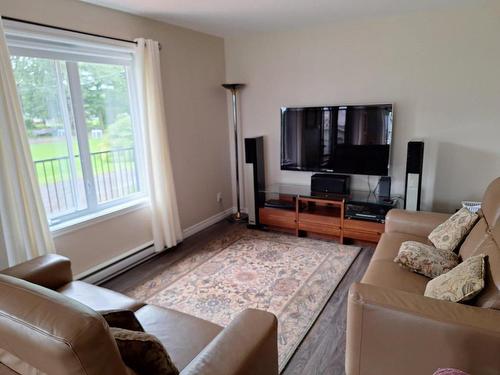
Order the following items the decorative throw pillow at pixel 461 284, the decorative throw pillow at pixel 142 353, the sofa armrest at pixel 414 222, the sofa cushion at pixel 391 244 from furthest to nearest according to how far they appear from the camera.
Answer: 1. the sofa armrest at pixel 414 222
2. the sofa cushion at pixel 391 244
3. the decorative throw pillow at pixel 461 284
4. the decorative throw pillow at pixel 142 353

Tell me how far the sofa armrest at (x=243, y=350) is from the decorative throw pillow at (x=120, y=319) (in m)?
0.26

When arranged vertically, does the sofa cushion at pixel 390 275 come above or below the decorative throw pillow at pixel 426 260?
below

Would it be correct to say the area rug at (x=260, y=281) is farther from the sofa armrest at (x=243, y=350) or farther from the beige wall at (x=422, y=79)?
the beige wall at (x=422, y=79)

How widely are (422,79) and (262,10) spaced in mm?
1793

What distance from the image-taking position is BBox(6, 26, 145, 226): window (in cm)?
258

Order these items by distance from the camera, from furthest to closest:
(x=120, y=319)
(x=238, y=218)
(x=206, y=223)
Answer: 1. (x=238, y=218)
2. (x=206, y=223)
3. (x=120, y=319)

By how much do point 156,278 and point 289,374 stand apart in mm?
1596

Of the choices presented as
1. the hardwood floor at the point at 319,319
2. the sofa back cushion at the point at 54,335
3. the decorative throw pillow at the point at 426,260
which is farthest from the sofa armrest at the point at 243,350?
the decorative throw pillow at the point at 426,260

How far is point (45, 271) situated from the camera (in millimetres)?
1915

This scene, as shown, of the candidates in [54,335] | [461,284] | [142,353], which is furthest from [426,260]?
[54,335]

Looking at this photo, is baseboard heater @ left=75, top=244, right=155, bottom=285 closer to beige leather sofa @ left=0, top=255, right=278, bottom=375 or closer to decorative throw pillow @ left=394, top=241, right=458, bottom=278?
beige leather sofa @ left=0, top=255, right=278, bottom=375

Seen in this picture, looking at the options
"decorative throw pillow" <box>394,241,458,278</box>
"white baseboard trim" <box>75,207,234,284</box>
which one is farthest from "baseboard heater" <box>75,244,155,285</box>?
"decorative throw pillow" <box>394,241,458,278</box>

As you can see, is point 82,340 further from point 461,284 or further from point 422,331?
point 461,284

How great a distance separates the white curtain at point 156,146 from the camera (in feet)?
10.6
